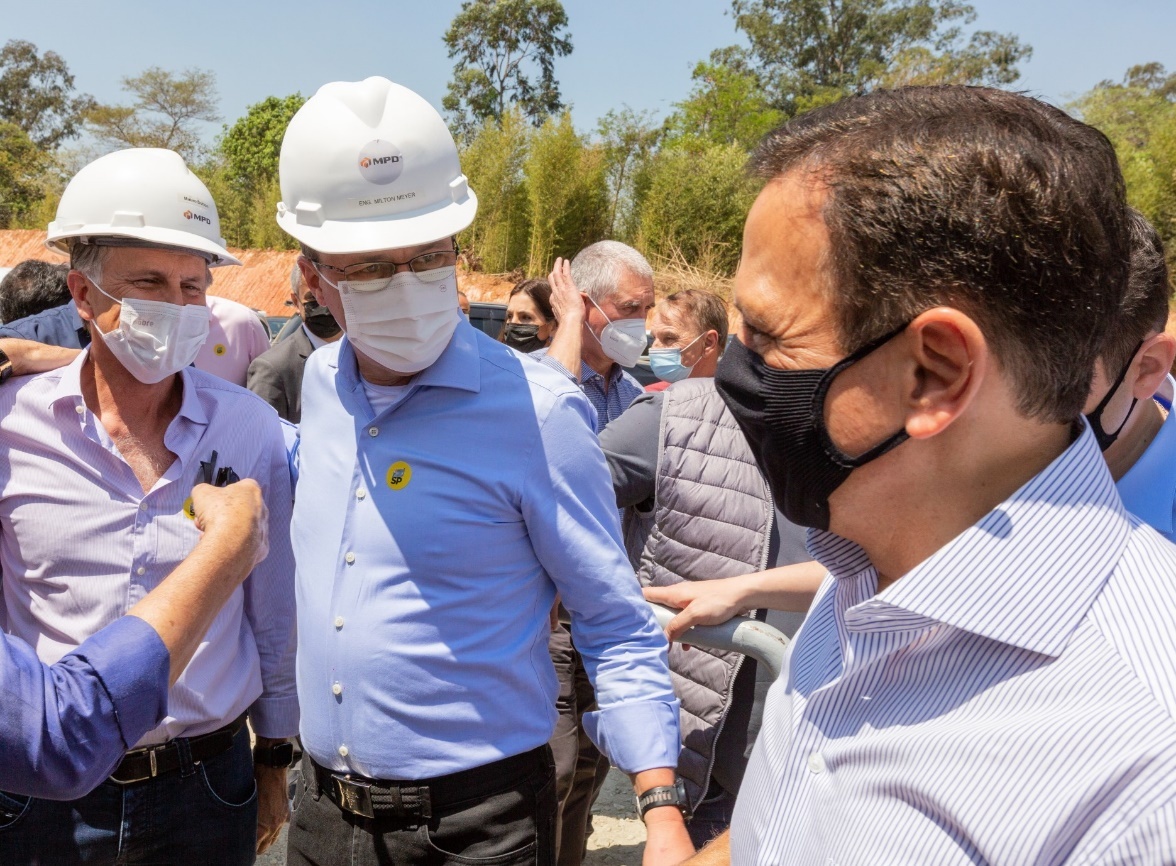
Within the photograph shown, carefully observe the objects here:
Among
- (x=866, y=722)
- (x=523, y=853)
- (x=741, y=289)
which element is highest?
(x=741, y=289)

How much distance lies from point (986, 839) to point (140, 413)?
6.78ft

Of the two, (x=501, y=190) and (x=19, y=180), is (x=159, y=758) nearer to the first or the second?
(x=501, y=190)

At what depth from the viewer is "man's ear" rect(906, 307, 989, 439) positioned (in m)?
0.94

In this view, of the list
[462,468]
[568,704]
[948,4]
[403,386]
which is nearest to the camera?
[462,468]

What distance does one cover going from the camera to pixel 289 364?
468 centimetres

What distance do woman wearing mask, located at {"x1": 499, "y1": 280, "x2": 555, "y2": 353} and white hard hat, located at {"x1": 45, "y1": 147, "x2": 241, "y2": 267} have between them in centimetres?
301

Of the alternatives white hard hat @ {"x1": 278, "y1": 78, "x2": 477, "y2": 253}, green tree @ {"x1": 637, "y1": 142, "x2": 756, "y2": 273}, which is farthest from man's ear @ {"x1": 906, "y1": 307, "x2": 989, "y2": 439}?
green tree @ {"x1": 637, "y1": 142, "x2": 756, "y2": 273}

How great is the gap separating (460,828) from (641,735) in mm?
435

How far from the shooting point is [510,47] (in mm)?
42656

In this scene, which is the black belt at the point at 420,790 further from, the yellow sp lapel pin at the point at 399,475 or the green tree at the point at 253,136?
the green tree at the point at 253,136

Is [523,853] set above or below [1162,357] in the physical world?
below

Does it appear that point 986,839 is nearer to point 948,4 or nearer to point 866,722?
point 866,722

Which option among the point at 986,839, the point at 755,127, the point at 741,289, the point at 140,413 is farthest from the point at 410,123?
the point at 755,127

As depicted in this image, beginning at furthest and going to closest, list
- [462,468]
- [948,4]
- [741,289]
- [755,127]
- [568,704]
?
1. [948,4]
2. [755,127]
3. [568,704]
4. [462,468]
5. [741,289]
